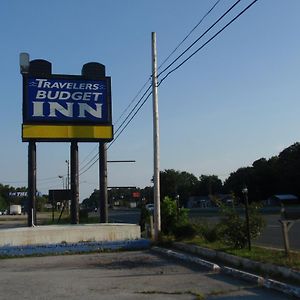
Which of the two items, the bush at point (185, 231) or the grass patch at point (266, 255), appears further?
the bush at point (185, 231)

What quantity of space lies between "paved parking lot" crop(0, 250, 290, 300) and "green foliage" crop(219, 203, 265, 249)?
67.9 inches

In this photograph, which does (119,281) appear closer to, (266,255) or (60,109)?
(266,255)

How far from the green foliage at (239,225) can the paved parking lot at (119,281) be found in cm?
172

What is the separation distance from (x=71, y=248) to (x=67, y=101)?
6.78 metres

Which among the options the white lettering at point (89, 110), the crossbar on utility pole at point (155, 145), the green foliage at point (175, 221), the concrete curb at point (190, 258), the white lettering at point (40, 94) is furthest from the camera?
the white lettering at point (89, 110)

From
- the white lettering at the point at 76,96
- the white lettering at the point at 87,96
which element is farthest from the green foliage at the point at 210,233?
the white lettering at the point at 76,96

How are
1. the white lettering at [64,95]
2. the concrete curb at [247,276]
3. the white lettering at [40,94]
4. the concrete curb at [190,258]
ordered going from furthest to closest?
the white lettering at [64,95] → the white lettering at [40,94] → the concrete curb at [190,258] → the concrete curb at [247,276]

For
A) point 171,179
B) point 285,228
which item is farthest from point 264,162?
point 285,228

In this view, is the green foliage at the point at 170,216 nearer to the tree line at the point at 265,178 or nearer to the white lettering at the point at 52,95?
the white lettering at the point at 52,95

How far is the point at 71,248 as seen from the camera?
62.4 feet

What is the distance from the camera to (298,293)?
9289 mm

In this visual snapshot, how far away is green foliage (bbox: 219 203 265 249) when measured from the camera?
49.0 feet

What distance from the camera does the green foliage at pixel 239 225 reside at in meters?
14.9

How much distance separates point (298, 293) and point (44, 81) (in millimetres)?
16132
